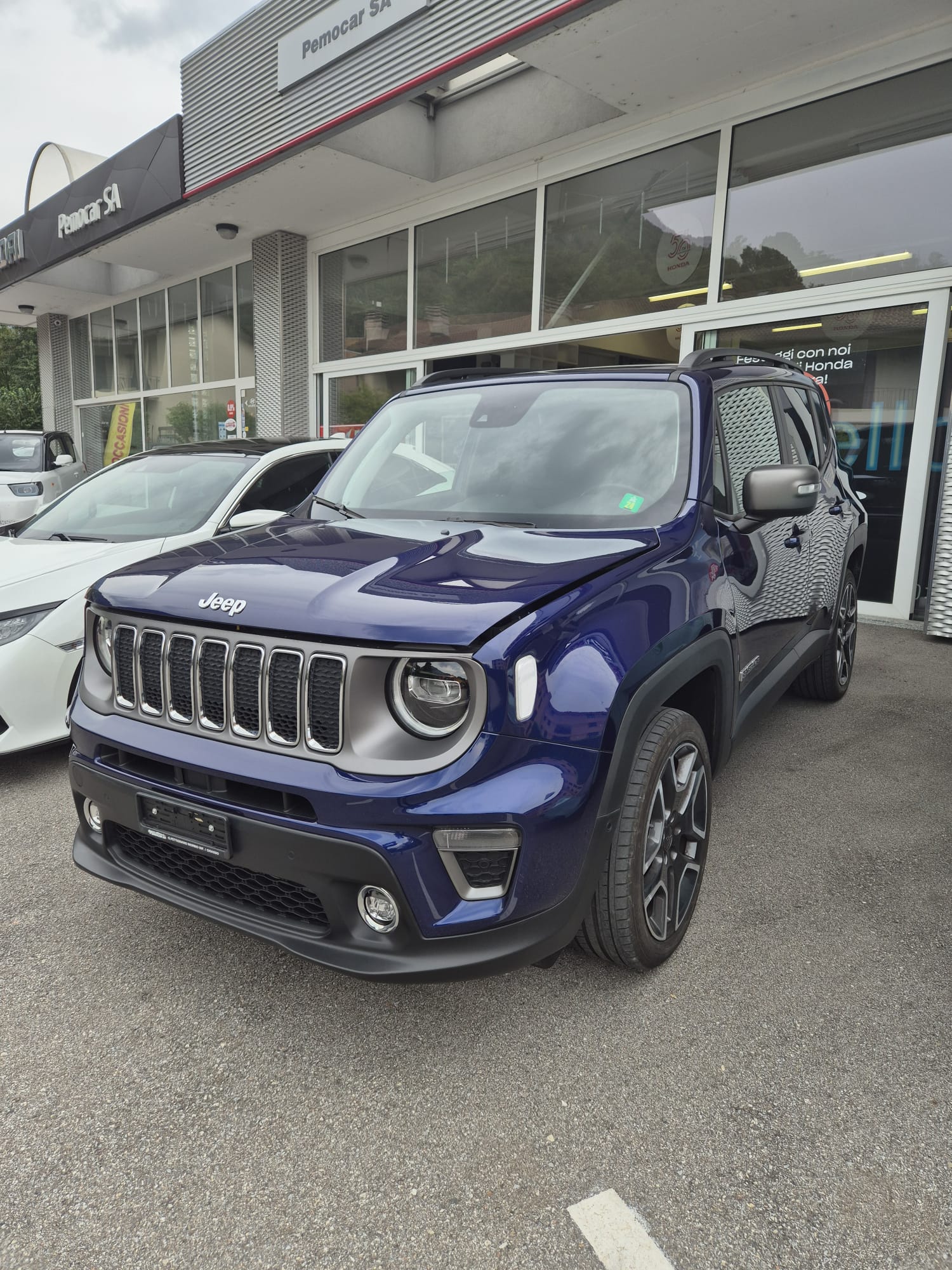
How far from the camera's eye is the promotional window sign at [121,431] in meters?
16.5

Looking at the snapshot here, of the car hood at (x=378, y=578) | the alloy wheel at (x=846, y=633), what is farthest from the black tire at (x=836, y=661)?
the car hood at (x=378, y=578)

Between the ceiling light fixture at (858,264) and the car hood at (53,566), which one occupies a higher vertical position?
the ceiling light fixture at (858,264)

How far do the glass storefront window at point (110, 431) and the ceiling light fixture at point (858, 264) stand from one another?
1230 centimetres

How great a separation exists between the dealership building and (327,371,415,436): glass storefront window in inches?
2.3

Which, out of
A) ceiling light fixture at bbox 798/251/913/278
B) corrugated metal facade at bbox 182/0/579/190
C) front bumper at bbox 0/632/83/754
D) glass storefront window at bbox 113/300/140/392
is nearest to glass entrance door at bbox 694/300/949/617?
ceiling light fixture at bbox 798/251/913/278

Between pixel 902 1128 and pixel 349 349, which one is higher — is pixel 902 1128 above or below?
below

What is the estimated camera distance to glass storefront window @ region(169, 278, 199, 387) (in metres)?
14.3

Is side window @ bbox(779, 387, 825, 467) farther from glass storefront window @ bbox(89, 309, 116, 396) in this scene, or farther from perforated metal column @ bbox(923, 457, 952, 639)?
glass storefront window @ bbox(89, 309, 116, 396)

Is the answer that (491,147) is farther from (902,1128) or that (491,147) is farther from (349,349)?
(902,1128)

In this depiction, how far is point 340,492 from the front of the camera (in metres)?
3.29

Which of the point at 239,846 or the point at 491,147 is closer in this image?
the point at 239,846

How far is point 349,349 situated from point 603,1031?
10665 millimetres

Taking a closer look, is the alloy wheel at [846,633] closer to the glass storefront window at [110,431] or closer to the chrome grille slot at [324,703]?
the chrome grille slot at [324,703]

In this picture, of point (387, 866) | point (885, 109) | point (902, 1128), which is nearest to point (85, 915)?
point (387, 866)
